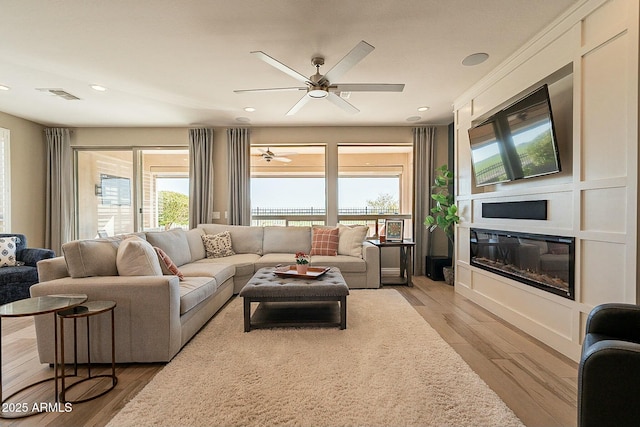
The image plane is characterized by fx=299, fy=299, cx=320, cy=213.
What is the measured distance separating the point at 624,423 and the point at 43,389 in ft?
9.72

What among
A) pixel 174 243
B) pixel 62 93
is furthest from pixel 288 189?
pixel 62 93

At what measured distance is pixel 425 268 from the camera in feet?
17.3

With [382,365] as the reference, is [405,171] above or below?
above

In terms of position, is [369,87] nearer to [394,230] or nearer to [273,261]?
[273,261]

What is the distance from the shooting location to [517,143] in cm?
283

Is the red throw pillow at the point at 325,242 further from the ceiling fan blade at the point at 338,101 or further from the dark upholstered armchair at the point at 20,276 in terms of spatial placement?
the dark upholstered armchair at the point at 20,276

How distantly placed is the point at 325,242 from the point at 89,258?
2905 millimetres

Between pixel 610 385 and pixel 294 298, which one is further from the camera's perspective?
pixel 294 298

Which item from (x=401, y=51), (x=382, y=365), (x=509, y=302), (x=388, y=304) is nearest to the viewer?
(x=382, y=365)

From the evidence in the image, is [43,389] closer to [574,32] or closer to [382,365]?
[382,365]

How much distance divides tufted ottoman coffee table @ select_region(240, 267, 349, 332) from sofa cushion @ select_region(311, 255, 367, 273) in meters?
0.83

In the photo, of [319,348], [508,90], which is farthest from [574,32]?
[319,348]

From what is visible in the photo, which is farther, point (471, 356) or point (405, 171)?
point (405, 171)

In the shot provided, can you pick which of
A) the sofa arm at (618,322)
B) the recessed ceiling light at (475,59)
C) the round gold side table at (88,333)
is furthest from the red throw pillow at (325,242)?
the sofa arm at (618,322)
